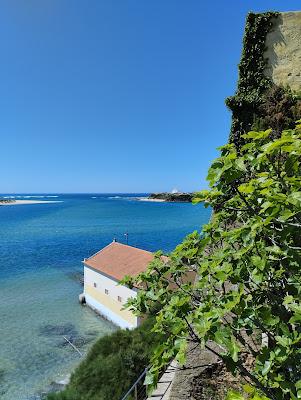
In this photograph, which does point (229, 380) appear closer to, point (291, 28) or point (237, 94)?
point (237, 94)

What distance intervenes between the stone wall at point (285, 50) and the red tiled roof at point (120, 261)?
18.0 m

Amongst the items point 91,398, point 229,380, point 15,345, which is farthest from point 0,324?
point 229,380

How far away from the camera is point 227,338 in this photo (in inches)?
115

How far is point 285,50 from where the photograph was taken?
37.0 ft

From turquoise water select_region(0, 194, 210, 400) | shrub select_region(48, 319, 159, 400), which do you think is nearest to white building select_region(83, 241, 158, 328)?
turquoise water select_region(0, 194, 210, 400)

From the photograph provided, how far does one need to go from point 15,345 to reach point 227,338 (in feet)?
83.5

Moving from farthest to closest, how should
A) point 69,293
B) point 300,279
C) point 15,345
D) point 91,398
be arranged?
point 69,293 < point 15,345 < point 91,398 < point 300,279

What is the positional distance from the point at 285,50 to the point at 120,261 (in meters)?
22.4

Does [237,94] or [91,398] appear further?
[91,398]

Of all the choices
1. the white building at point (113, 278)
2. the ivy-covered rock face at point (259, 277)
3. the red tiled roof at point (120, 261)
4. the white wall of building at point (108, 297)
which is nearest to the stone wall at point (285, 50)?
the ivy-covered rock face at point (259, 277)

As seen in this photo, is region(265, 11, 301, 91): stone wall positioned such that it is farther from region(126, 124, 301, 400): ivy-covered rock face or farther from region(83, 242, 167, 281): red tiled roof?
region(83, 242, 167, 281): red tiled roof

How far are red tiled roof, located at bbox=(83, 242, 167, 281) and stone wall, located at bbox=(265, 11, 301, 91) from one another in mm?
18019

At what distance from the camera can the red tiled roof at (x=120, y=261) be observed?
27.5 metres

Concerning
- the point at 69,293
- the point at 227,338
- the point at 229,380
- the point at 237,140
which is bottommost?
the point at 69,293
